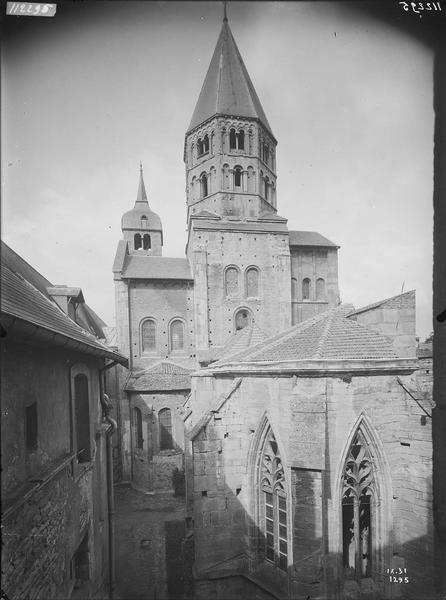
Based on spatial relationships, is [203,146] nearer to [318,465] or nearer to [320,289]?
[320,289]

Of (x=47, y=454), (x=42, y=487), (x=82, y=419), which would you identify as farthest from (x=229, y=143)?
(x=42, y=487)

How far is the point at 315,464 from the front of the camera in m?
5.97

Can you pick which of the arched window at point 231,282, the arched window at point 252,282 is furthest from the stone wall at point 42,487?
the arched window at point 252,282

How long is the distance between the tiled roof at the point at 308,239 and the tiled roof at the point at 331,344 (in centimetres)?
1270

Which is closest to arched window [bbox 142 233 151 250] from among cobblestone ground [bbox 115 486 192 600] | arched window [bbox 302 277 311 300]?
arched window [bbox 302 277 311 300]

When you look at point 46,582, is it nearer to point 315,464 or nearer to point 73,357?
point 73,357

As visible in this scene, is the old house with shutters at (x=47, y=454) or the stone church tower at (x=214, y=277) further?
the stone church tower at (x=214, y=277)

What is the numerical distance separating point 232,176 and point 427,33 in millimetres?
15660

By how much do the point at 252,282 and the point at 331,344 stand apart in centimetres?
1176

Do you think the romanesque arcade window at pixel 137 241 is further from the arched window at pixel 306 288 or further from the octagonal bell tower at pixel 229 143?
the arched window at pixel 306 288

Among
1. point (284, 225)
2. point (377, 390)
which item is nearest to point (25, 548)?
point (377, 390)

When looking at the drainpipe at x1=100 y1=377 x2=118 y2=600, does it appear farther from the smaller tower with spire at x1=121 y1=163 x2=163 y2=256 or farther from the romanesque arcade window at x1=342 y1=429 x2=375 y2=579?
the smaller tower with spire at x1=121 y1=163 x2=163 y2=256

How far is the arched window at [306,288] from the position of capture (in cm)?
2000

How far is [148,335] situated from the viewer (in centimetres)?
1834
